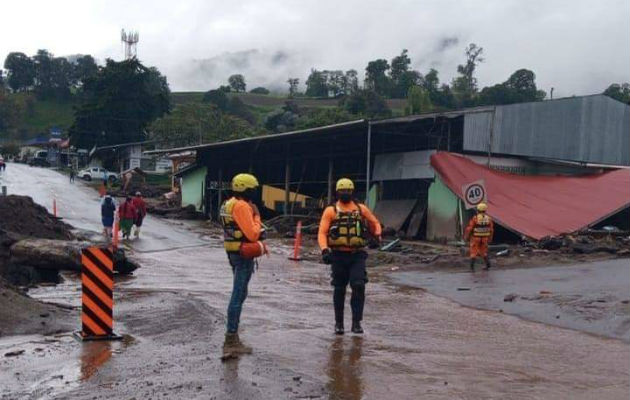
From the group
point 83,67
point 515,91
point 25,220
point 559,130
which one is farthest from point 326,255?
point 83,67

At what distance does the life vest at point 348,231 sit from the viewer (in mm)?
8266

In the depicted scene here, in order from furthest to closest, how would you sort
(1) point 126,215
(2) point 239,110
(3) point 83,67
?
(3) point 83,67 → (2) point 239,110 → (1) point 126,215

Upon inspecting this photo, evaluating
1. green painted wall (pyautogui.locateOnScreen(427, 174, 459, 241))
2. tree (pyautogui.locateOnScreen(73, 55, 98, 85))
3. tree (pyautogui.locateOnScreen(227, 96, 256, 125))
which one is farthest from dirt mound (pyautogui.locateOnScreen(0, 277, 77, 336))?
tree (pyautogui.locateOnScreen(73, 55, 98, 85))

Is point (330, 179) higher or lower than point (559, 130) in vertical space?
lower

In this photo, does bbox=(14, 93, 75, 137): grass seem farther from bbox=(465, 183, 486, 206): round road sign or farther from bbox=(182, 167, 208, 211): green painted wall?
bbox=(465, 183, 486, 206): round road sign

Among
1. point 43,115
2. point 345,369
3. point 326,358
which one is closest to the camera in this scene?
point 345,369

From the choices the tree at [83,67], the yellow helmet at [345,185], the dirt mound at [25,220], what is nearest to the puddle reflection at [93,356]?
the yellow helmet at [345,185]

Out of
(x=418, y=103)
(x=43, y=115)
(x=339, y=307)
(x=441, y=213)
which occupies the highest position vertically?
(x=418, y=103)

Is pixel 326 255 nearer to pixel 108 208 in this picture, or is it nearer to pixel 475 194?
pixel 475 194

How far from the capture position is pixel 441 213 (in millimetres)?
27141

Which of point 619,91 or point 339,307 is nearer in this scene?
point 339,307

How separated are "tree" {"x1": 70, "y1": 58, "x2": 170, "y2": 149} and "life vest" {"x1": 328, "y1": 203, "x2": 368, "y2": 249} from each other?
69.5m

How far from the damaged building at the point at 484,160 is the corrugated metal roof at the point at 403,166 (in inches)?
1.6

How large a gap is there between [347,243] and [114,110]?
70363mm
